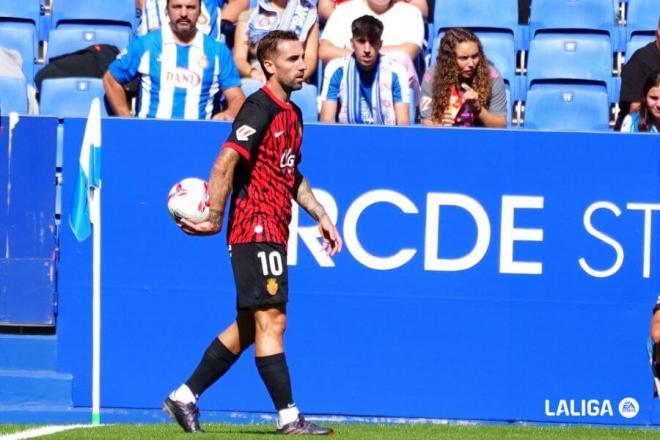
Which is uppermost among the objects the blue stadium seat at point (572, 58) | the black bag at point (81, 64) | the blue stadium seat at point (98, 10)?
the blue stadium seat at point (98, 10)

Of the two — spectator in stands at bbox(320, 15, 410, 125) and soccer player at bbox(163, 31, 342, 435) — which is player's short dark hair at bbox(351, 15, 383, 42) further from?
soccer player at bbox(163, 31, 342, 435)

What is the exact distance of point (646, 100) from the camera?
962cm

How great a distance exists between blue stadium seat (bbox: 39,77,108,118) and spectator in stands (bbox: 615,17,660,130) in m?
3.83

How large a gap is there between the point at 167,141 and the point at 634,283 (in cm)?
303

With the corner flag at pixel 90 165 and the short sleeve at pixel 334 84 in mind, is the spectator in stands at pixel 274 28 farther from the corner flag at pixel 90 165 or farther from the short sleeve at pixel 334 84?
the corner flag at pixel 90 165

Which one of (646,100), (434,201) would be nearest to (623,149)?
(646,100)

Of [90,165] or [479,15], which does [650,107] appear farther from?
[90,165]

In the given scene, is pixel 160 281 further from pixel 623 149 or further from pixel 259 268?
pixel 623 149

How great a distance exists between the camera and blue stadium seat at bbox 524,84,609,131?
11.3 m

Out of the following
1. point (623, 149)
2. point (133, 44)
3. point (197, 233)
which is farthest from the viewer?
point (133, 44)

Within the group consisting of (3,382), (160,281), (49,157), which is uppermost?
(49,157)

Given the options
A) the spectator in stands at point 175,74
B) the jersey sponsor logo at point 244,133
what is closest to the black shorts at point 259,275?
the jersey sponsor logo at point 244,133

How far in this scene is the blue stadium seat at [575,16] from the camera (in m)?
12.7

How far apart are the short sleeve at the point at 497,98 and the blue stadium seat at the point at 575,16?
2376 mm
